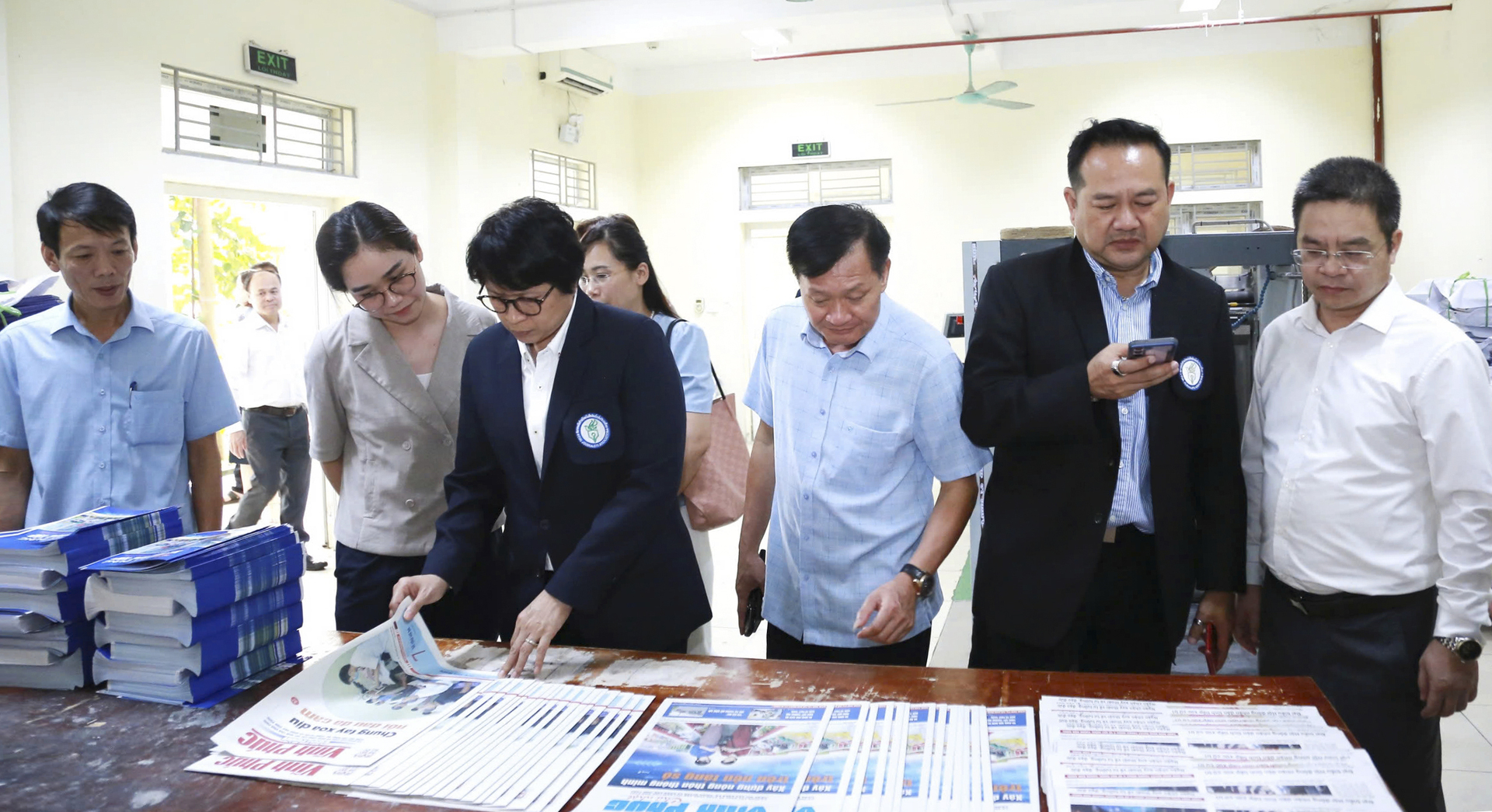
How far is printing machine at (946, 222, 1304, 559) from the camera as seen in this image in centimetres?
297

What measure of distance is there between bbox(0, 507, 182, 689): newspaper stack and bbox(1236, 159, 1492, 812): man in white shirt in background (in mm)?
1996

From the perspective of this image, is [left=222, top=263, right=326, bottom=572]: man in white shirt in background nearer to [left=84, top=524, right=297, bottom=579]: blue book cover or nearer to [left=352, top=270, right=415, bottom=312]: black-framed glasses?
[left=352, top=270, right=415, bottom=312]: black-framed glasses

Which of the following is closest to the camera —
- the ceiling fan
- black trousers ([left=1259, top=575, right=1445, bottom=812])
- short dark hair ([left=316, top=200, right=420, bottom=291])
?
black trousers ([left=1259, top=575, right=1445, bottom=812])

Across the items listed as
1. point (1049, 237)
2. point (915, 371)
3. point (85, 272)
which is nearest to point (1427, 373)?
point (915, 371)

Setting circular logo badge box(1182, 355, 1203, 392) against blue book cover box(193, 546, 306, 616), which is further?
circular logo badge box(1182, 355, 1203, 392)

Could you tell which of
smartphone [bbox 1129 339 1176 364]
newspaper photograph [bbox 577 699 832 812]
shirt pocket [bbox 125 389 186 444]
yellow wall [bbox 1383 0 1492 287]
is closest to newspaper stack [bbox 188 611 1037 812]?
newspaper photograph [bbox 577 699 832 812]

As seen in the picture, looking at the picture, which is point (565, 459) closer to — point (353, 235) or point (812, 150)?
point (353, 235)

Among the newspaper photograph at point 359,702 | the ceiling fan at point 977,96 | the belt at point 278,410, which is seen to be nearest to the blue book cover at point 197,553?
the newspaper photograph at point 359,702

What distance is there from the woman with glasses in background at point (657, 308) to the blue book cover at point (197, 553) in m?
0.93

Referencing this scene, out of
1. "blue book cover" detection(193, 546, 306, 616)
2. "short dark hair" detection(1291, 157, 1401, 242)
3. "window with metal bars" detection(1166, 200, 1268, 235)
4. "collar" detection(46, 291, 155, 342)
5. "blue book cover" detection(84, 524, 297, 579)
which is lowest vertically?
"blue book cover" detection(193, 546, 306, 616)

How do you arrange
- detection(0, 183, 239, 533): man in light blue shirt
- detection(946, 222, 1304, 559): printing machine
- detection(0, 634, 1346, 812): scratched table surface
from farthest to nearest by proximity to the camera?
detection(946, 222, 1304, 559): printing machine
detection(0, 183, 239, 533): man in light blue shirt
detection(0, 634, 1346, 812): scratched table surface

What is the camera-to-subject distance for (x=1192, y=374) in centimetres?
168

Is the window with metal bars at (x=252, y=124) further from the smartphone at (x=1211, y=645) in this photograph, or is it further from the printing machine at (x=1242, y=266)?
the smartphone at (x=1211, y=645)

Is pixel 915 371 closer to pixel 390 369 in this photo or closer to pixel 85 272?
pixel 390 369
